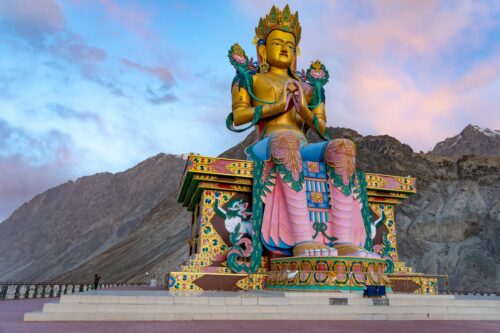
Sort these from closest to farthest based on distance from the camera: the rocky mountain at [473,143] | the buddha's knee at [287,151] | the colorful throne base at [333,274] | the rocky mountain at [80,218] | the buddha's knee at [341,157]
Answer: the colorful throne base at [333,274]
the buddha's knee at [287,151]
the buddha's knee at [341,157]
the rocky mountain at [473,143]
the rocky mountain at [80,218]

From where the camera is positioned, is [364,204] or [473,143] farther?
[473,143]

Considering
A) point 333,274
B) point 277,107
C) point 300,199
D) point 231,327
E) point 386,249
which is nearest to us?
point 231,327

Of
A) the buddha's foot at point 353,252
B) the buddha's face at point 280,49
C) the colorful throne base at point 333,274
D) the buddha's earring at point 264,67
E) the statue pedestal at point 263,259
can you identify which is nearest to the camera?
the colorful throne base at point 333,274

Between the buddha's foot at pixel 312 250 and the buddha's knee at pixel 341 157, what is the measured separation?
2206 millimetres

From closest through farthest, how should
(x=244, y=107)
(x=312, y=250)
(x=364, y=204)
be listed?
(x=312, y=250)
(x=364, y=204)
(x=244, y=107)

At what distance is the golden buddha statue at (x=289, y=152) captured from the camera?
946cm

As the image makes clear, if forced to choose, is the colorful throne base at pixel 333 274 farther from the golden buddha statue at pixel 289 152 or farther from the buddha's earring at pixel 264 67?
the buddha's earring at pixel 264 67

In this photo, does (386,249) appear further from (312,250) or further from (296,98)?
(296,98)

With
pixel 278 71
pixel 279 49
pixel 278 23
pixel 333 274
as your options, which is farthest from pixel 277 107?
pixel 333 274

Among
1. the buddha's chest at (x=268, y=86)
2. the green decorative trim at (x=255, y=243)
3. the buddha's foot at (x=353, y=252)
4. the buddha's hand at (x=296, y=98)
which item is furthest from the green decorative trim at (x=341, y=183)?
the buddha's chest at (x=268, y=86)

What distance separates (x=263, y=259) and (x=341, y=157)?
318cm

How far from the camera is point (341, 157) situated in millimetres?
10016

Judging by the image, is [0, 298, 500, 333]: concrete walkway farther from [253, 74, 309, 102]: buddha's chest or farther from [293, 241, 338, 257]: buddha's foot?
[253, 74, 309, 102]: buddha's chest

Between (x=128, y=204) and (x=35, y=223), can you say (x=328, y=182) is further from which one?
(x=35, y=223)
